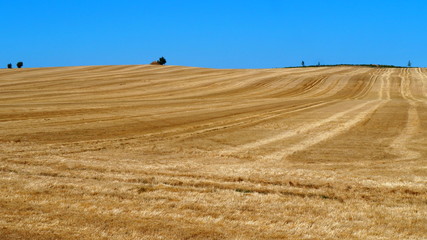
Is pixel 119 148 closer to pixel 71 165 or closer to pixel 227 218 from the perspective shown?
pixel 71 165

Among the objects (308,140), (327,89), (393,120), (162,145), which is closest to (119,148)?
(162,145)

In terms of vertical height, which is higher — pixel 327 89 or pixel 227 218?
pixel 327 89

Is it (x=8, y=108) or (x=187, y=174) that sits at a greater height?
(x=8, y=108)

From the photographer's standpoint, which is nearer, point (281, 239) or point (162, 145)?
point (281, 239)

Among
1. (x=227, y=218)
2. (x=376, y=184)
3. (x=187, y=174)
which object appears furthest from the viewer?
(x=187, y=174)

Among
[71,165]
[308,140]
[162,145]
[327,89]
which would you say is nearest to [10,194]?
[71,165]

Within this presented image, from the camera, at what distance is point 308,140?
1730 cm

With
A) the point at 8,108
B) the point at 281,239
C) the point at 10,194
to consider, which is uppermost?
the point at 8,108

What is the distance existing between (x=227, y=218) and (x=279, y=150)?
7709 mm

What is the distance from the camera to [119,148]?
49.8 feet

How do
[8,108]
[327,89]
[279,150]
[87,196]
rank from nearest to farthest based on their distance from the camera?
[87,196] → [279,150] → [8,108] → [327,89]

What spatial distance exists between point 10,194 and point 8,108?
22.1 meters

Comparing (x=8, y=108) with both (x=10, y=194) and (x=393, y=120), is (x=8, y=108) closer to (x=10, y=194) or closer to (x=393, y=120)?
(x=10, y=194)

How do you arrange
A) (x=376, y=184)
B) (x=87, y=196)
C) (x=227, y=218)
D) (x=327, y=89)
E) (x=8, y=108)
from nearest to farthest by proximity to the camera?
(x=227, y=218)
(x=87, y=196)
(x=376, y=184)
(x=8, y=108)
(x=327, y=89)
